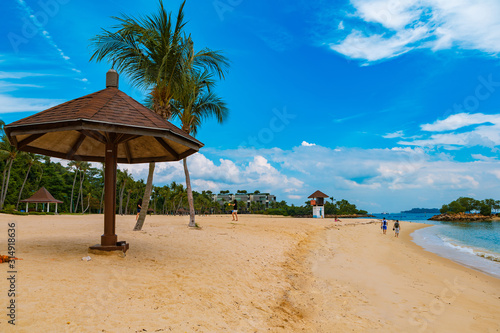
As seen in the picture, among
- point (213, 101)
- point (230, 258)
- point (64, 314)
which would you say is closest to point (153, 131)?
point (64, 314)

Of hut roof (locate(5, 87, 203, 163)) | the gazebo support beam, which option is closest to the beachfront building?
hut roof (locate(5, 87, 203, 163))

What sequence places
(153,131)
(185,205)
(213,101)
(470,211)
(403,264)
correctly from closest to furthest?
(153,131) < (403,264) < (213,101) < (185,205) < (470,211)

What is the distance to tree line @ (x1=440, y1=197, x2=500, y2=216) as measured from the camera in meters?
115

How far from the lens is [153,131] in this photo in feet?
19.4

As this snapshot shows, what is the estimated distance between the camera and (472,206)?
387 ft

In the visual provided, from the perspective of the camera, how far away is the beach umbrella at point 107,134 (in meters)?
5.61

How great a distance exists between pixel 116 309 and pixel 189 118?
13.9 metres

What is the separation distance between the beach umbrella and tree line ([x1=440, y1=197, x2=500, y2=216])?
134847mm

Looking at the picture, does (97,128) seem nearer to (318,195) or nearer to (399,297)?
(399,297)

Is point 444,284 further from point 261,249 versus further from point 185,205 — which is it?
point 185,205

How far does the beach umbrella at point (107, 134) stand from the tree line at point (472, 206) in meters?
135

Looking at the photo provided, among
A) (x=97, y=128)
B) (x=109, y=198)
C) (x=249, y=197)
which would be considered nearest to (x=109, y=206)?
(x=109, y=198)

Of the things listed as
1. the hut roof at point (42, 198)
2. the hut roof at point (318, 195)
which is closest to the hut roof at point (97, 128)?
the hut roof at point (42, 198)

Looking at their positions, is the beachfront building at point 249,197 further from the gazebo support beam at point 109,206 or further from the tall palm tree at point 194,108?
the gazebo support beam at point 109,206
